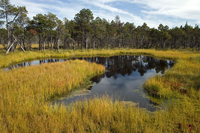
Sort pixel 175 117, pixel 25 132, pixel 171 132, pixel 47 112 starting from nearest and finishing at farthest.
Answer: pixel 25 132, pixel 171 132, pixel 175 117, pixel 47 112

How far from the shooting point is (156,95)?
7918 mm

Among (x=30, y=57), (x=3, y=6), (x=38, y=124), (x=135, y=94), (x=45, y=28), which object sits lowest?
(x=135, y=94)

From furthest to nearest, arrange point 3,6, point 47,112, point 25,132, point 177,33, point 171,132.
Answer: point 177,33 → point 3,6 → point 47,112 → point 171,132 → point 25,132

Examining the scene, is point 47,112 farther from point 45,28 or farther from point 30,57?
point 45,28

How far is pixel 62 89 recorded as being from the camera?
27.1 ft

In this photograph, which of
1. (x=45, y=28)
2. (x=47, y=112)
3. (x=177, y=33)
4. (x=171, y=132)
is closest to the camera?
(x=171, y=132)

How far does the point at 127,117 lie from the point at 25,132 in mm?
3727

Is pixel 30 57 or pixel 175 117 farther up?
pixel 30 57

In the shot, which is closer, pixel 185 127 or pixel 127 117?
pixel 185 127

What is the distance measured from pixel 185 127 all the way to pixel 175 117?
0.56 metres

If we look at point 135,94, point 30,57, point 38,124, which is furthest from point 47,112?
point 30,57

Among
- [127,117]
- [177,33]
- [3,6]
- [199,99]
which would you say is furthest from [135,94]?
[177,33]

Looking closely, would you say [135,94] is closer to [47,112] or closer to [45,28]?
[47,112]

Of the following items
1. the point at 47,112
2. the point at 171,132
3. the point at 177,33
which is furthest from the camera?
the point at 177,33
